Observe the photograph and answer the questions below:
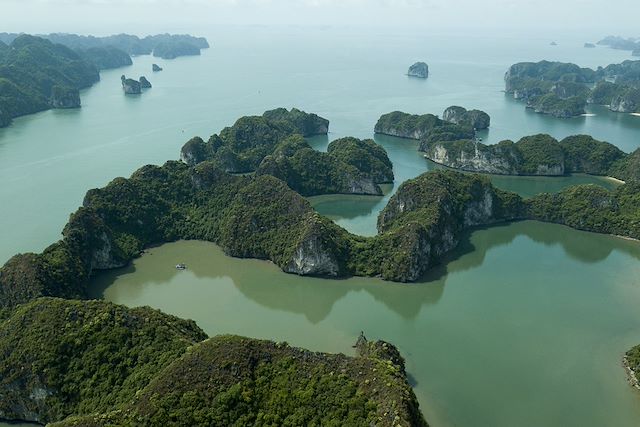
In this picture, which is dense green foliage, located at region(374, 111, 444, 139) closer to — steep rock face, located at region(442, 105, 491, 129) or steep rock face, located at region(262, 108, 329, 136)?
steep rock face, located at region(442, 105, 491, 129)

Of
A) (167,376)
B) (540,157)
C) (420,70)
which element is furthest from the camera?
(420,70)

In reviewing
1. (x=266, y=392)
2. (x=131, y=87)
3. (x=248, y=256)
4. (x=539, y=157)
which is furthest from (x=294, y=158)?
(x=131, y=87)

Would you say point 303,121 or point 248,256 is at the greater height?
point 303,121

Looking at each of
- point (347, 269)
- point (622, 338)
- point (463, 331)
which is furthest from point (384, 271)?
point (622, 338)

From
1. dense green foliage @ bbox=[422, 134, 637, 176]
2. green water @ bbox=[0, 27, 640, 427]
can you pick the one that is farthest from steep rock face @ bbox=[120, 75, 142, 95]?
dense green foliage @ bbox=[422, 134, 637, 176]

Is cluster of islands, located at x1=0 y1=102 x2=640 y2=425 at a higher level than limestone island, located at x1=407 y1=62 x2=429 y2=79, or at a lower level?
higher

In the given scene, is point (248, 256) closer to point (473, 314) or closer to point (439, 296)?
point (439, 296)
